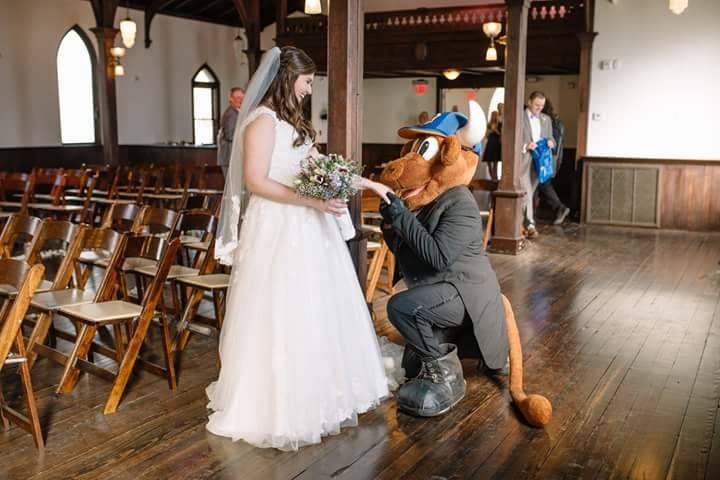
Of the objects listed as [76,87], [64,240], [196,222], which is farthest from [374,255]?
[76,87]

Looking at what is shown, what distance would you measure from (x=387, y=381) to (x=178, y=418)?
1035mm

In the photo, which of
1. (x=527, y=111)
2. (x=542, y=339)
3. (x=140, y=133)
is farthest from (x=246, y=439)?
(x=140, y=133)

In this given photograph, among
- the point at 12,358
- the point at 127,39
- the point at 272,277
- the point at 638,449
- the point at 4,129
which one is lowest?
the point at 638,449

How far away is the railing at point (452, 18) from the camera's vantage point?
1148 cm

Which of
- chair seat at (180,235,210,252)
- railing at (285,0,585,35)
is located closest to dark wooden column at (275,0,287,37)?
railing at (285,0,585,35)

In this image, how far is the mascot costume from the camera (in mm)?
3576

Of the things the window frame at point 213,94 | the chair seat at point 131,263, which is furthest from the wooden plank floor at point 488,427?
the window frame at point 213,94

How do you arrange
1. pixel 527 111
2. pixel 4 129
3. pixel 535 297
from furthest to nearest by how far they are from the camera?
pixel 4 129 < pixel 527 111 < pixel 535 297

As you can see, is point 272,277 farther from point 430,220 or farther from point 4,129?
point 4,129

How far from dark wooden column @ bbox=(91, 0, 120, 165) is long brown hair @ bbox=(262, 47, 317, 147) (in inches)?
388

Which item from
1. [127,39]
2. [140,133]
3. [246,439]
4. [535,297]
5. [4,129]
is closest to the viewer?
[246,439]

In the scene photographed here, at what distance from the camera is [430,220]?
366 cm

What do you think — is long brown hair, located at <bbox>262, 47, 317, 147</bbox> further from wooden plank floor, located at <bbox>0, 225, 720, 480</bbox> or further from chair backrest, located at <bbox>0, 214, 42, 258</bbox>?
chair backrest, located at <bbox>0, 214, 42, 258</bbox>

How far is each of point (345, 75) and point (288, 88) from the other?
0.92 metres
